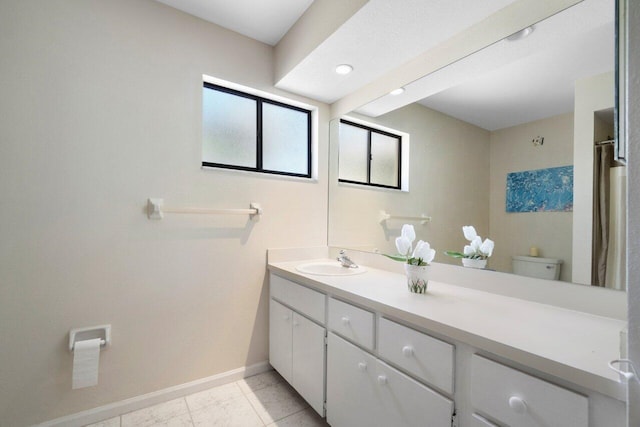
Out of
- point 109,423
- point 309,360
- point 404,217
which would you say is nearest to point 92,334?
point 109,423

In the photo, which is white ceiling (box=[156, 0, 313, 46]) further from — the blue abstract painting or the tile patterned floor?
the tile patterned floor

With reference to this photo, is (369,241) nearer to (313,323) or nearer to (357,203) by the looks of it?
(357,203)

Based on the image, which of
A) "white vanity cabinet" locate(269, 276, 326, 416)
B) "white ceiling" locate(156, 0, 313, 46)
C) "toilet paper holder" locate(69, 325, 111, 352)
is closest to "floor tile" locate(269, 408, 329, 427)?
"white vanity cabinet" locate(269, 276, 326, 416)

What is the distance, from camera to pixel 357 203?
219 centimetres

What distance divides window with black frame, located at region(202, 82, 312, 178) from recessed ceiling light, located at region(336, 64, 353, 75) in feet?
1.86

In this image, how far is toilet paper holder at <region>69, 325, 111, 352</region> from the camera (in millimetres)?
1479

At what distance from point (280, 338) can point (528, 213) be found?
1.61 meters

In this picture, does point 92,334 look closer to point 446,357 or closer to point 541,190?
point 446,357

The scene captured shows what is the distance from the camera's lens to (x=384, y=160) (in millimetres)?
1981

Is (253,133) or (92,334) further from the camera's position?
(253,133)

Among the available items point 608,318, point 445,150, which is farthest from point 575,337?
point 445,150

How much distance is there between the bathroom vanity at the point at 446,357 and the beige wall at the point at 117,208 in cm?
64

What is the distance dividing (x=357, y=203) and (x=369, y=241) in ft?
1.04

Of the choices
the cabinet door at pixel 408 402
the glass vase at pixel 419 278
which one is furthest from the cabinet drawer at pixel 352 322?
the glass vase at pixel 419 278
